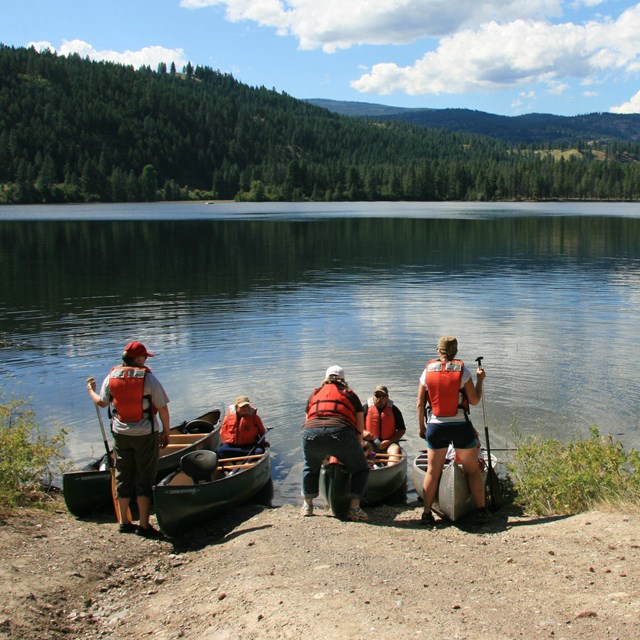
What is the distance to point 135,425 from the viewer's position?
1012 centimetres

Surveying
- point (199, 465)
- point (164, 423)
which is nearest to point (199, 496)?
point (199, 465)

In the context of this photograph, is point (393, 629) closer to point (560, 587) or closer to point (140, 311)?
point (560, 587)

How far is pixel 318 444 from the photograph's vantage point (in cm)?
1045

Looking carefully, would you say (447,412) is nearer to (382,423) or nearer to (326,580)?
(326,580)

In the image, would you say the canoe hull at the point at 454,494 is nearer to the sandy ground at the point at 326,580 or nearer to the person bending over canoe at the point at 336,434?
the sandy ground at the point at 326,580

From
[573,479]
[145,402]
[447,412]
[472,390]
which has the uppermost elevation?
[472,390]

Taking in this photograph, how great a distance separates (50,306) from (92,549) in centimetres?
2667

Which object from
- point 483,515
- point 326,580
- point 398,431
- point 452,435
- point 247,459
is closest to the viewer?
point 326,580

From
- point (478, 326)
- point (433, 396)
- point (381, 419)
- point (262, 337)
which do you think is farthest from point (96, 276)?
point (433, 396)

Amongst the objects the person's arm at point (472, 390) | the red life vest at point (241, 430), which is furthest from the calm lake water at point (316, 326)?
the person's arm at point (472, 390)

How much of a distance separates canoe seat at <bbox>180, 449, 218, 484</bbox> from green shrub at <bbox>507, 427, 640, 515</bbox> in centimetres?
490

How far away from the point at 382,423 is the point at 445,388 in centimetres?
407

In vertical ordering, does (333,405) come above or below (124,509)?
above

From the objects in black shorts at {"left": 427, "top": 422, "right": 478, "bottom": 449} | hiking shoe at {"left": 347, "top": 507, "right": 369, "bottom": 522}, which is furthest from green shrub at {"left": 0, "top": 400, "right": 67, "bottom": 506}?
black shorts at {"left": 427, "top": 422, "right": 478, "bottom": 449}
